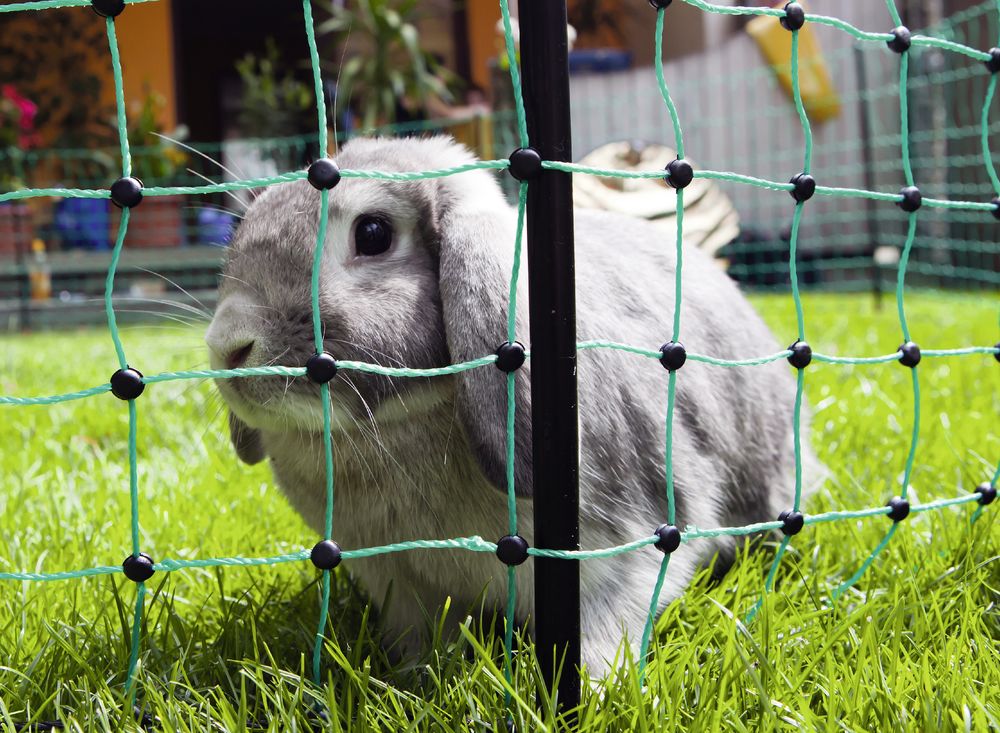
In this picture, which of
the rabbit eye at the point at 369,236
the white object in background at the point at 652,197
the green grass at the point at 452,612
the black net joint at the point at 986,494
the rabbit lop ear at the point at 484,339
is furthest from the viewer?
the white object in background at the point at 652,197

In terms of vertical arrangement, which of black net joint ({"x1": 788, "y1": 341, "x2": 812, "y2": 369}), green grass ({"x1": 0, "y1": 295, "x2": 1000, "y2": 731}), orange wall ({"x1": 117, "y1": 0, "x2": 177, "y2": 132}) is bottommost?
green grass ({"x1": 0, "y1": 295, "x2": 1000, "y2": 731})

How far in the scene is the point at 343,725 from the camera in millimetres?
1034

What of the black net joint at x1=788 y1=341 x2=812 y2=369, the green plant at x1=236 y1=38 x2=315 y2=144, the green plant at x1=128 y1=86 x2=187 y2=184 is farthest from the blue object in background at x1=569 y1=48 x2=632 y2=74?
the black net joint at x1=788 y1=341 x2=812 y2=369

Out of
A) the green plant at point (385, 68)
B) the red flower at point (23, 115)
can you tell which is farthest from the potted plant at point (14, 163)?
the green plant at point (385, 68)

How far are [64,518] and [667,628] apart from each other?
1120 millimetres

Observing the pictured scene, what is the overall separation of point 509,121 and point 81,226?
3.80 meters

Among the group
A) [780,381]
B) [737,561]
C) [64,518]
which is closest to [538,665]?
[737,561]

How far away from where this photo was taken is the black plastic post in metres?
0.95

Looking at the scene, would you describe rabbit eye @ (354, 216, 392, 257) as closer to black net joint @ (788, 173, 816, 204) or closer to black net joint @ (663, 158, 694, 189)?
black net joint @ (663, 158, 694, 189)

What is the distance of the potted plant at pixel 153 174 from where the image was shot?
24.6ft

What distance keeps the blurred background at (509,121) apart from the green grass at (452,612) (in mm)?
3213

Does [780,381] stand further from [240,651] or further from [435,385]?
[240,651]

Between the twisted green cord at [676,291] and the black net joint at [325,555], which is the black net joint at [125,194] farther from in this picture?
the twisted green cord at [676,291]

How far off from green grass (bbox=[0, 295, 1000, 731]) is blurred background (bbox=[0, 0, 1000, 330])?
3.21 m
